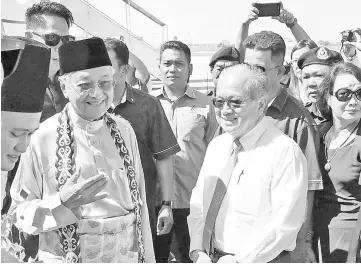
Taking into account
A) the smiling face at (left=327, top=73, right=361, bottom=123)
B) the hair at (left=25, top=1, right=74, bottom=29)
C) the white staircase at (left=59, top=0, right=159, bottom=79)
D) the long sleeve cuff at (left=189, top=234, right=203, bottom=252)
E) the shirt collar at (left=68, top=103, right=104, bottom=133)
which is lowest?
the long sleeve cuff at (left=189, top=234, right=203, bottom=252)

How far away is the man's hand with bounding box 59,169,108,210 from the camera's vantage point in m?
2.57

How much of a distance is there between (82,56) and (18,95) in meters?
0.88

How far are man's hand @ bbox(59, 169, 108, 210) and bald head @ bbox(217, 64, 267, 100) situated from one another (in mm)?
925

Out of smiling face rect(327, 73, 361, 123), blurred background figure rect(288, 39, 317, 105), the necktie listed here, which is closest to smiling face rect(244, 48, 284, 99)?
smiling face rect(327, 73, 361, 123)

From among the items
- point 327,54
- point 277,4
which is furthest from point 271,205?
point 277,4

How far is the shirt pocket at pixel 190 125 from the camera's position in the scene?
181 inches

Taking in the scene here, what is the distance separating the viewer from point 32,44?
2.23 metres

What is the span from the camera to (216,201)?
306 cm

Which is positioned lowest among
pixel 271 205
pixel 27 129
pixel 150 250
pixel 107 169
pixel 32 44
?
pixel 150 250

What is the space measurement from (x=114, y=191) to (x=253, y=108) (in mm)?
881

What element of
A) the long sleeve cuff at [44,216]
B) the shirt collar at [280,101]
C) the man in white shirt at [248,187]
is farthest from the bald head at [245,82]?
the long sleeve cuff at [44,216]

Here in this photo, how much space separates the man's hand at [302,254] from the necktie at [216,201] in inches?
20.7

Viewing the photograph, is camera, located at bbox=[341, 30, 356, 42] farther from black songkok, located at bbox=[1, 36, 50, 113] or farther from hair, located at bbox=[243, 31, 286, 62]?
black songkok, located at bbox=[1, 36, 50, 113]

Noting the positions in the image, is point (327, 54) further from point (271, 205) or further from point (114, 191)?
point (114, 191)
